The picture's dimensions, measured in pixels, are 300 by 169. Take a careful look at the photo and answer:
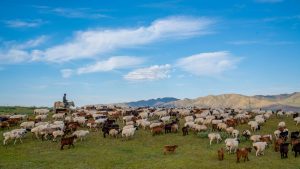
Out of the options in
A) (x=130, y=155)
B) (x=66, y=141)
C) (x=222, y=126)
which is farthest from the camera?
(x=222, y=126)

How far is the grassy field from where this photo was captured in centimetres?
2555

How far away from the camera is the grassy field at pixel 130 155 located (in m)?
25.6

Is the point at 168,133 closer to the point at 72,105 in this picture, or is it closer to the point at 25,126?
the point at 25,126

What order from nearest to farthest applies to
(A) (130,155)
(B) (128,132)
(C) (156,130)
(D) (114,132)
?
(A) (130,155) → (B) (128,132) → (D) (114,132) → (C) (156,130)

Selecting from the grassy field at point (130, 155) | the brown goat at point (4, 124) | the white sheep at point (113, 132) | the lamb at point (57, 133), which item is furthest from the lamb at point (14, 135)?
the white sheep at point (113, 132)

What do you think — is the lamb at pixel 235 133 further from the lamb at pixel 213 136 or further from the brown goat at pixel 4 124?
the brown goat at pixel 4 124

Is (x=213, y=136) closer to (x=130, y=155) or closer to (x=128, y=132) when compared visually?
(x=128, y=132)

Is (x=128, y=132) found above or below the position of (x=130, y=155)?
above

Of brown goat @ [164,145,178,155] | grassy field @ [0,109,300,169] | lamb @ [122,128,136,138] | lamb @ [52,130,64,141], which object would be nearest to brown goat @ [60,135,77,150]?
grassy field @ [0,109,300,169]

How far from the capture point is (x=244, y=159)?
26.7 metres

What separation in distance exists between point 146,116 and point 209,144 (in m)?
14.7

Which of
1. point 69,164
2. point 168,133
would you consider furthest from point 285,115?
point 69,164

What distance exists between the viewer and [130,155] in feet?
93.5

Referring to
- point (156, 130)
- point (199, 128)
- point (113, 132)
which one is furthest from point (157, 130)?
point (113, 132)
